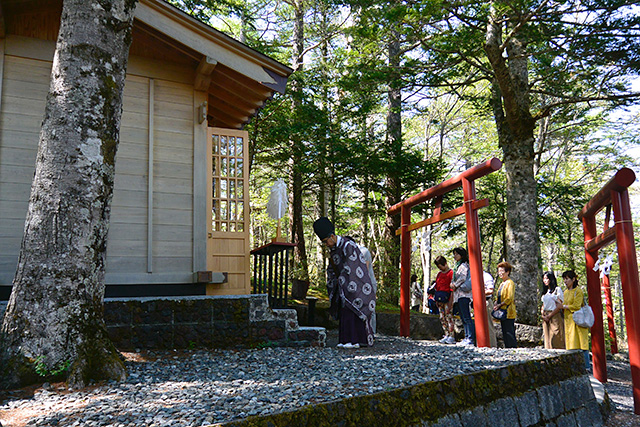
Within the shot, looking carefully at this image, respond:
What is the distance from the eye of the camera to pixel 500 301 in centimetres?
797

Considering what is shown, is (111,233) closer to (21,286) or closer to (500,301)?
(21,286)

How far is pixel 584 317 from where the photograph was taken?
739cm

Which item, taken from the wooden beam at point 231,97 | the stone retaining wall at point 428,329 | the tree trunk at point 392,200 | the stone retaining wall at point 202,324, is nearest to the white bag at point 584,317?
the stone retaining wall at point 428,329

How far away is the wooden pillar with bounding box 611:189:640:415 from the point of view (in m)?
5.80

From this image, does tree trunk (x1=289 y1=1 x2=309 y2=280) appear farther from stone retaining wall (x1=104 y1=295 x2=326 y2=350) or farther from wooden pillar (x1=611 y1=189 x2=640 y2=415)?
wooden pillar (x1=611 y1=189 x2=640 y2=415)

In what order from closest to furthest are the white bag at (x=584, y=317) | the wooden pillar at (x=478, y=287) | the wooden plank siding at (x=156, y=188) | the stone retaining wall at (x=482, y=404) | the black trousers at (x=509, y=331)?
the stone retaining wall at (x=482, y=404) < the wooden pillar at (x=478, y=287) < the wooden plank siding at (x=156, y=188) < the white bag at (x=584, y=317) < the black trousers at (x=509, y=331)

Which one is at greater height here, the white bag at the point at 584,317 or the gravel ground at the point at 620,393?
the white bag at the point at 584,317

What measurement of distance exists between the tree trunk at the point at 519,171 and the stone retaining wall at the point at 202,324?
6151mm

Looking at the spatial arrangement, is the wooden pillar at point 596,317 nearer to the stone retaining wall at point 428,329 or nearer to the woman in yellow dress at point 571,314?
the woman in yellow dress at point 571,314

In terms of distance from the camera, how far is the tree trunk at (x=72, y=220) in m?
3.92

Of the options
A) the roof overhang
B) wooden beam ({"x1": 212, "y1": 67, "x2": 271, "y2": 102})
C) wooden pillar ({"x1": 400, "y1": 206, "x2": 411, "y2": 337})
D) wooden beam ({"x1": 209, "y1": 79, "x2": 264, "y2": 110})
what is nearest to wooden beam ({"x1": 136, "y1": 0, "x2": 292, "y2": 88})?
the roof overhang

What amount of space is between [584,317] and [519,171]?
14.8 feet

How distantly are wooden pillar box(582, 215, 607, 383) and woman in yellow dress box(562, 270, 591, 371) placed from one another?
0.14m

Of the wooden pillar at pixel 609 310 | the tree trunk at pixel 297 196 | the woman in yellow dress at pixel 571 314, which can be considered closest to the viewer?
the woman in yellow dress at pixel 571 314
